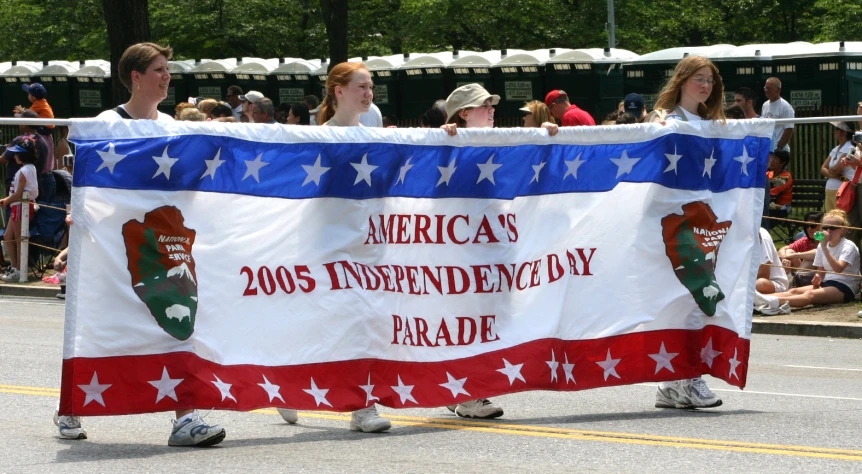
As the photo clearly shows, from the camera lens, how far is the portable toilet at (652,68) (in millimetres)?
23891

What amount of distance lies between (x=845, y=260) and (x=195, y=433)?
32.0 feet

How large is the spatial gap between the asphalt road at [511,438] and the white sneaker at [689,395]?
0.29 ft

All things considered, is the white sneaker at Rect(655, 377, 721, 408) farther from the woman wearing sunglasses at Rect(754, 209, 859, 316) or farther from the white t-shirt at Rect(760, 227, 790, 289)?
the white t-shirt at Rect(760, 227, 790, 289)

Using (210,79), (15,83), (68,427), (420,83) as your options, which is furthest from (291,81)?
(68,427)

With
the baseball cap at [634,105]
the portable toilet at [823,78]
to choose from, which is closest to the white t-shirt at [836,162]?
the baseball cap at [634,105]

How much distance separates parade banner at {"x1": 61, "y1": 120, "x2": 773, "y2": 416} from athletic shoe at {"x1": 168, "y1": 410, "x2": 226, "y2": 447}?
0.34 ft

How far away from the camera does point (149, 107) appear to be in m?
7.42

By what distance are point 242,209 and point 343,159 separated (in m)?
0.63

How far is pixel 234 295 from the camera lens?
295 inches

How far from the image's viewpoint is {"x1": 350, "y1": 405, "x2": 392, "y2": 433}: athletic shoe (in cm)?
771

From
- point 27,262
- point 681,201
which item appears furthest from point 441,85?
point 681,201

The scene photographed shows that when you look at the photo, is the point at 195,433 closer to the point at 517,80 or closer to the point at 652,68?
the point at 652,68

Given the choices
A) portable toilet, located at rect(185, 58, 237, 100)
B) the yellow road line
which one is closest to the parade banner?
the yellow road line

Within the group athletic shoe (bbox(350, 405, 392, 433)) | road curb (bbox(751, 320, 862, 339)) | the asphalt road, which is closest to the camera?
the asphalt road
